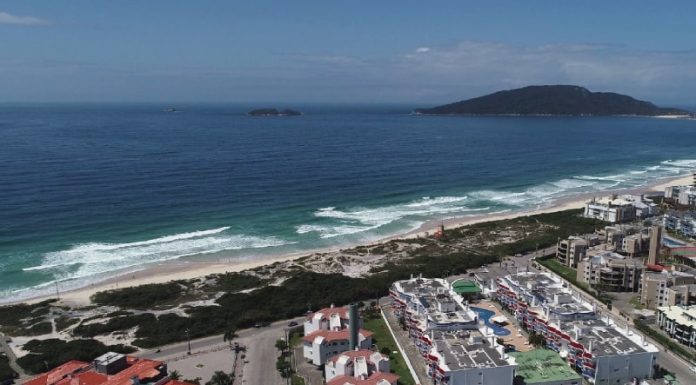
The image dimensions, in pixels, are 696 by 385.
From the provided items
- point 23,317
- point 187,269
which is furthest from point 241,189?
point 23,317

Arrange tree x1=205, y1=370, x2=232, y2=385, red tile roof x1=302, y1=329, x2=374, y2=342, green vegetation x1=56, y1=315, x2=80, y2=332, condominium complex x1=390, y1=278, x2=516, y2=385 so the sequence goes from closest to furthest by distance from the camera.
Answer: condominium complex x1=390, y1=278, x2=516, y2=385
tree x1=205, y1=370, x2=232, y2=385
red tile roof x1=302, y1=329, x2=374, y2=342
green vegetation x1=56, y1=315, x2=80, y2=332

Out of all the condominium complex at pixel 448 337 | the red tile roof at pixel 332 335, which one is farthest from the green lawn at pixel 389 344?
the red tile roof at pixel 332 335

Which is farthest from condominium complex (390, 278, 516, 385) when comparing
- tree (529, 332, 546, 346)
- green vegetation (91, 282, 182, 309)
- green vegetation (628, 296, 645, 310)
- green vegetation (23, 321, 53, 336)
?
green vegetation (23, 321, 53, 336)

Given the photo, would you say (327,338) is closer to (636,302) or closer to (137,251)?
(636,302)

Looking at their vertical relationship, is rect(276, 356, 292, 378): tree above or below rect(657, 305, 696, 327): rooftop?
below

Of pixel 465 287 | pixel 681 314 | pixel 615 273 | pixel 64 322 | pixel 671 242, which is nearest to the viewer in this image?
pixel 681 314

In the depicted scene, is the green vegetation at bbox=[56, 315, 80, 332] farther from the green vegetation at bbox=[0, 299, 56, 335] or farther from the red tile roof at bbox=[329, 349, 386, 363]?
the red tile roof at bbox=[329, 349, 386, 363]

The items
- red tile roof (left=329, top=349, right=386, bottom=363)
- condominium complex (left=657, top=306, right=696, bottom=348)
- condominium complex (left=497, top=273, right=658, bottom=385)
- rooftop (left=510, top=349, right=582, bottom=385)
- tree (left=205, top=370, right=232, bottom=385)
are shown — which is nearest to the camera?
rooftop (left=510, top=349, right=582, bottom=385)
